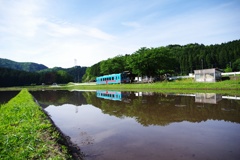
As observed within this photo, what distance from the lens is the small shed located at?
3666 centimetres

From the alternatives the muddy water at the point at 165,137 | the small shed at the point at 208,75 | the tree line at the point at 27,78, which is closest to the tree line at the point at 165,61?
the small shed at the point at 208,75

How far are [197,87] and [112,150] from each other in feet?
94.1

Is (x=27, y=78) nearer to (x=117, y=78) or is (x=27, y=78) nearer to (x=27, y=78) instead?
(x=27, y=78)

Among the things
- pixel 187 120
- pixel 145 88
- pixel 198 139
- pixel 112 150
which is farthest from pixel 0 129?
pixel 145 88

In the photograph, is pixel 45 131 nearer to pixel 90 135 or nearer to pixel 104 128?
pixel 90 135

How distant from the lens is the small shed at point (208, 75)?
36.7 metres

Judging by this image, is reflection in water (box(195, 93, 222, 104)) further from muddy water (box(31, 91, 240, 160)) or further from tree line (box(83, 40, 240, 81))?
tree line (box(83, 40, 240, 81))

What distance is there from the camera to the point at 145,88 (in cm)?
4288

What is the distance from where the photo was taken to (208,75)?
37594 millimetres

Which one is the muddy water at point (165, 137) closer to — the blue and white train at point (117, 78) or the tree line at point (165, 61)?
the tree line at point (165, 61)

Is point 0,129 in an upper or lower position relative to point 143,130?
upper

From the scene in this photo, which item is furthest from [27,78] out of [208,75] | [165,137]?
[165,137]

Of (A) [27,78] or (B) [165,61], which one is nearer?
(B) [165,61]

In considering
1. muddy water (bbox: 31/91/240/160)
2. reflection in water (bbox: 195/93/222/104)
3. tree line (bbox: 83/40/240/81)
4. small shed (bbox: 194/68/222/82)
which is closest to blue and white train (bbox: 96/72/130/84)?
tree line (bbox: 83/40/240/81)
